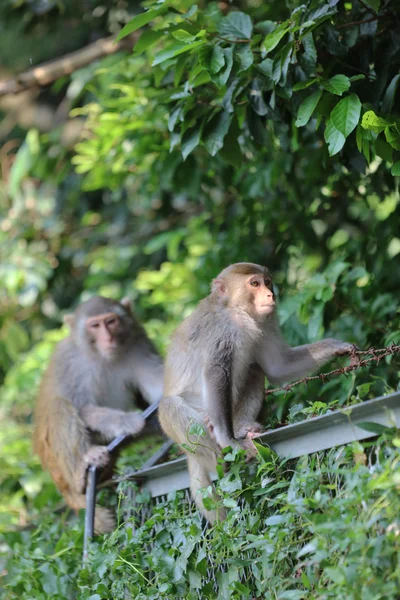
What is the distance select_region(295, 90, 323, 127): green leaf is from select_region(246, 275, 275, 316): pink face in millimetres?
704

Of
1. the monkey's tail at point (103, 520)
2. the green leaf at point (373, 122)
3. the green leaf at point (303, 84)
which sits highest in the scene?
the green leaf at point (303, 84)

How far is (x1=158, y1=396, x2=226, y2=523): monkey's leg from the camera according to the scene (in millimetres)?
3410

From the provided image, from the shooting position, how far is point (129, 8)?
23.3 ft

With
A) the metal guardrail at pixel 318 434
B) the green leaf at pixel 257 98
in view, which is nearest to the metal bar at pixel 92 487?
the metal guardrail at pixel 318 434

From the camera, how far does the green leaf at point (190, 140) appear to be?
160 inches

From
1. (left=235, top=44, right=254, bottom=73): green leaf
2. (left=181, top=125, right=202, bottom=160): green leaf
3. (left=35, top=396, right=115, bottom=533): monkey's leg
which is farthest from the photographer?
(left=35, top=396, right=115, bottom=533): monkey's leg

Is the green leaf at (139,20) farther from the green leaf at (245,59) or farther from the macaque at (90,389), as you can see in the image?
the macaque at (90,389)

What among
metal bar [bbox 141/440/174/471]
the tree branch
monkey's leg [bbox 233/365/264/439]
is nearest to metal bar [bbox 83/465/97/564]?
metal bar [bbox 141/440/174/471]

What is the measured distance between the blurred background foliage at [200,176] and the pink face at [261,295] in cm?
47

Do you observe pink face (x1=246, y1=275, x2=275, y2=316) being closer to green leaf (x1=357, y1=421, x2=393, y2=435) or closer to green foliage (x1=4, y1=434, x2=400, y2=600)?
green foliage (x1=4, y1=434, x2=400, y2=600)

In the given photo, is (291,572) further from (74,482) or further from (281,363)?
(74,482)

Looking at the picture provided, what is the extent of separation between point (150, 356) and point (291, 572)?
266cm

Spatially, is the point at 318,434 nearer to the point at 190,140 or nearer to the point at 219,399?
the point at 219,399

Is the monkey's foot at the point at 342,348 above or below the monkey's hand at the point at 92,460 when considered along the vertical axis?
above
